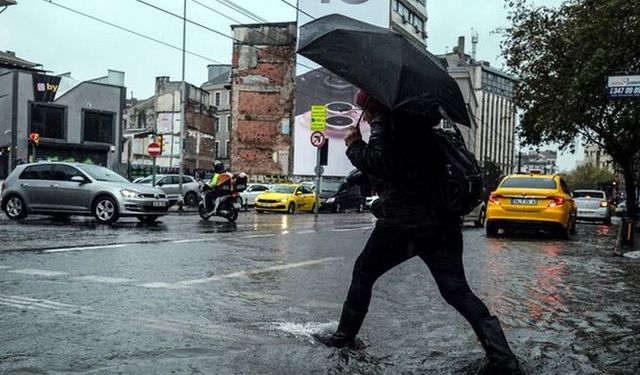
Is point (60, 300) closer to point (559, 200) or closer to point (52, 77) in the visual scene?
point (559, 200)

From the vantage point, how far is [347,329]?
4512 millimetres

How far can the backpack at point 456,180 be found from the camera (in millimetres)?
3986

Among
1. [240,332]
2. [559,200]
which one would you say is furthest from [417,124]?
[559,200]

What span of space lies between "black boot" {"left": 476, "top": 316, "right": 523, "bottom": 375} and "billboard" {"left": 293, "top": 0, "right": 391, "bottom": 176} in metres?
53.2

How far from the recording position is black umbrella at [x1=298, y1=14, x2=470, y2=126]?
3.93 metres

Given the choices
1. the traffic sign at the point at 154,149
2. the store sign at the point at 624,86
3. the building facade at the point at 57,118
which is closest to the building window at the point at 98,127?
the building facade at the point at 57,118

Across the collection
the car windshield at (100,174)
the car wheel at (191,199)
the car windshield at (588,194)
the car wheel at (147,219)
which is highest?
the car windshield at (100,174)

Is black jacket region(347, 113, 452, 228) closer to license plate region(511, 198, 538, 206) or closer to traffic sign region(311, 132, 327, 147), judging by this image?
license plate region(511, 198, 538, 206)

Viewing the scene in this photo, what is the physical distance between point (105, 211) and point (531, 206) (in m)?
10.2

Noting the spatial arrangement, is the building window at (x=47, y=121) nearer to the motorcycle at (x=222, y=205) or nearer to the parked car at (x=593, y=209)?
the motorcycle at (x=222, y=205)

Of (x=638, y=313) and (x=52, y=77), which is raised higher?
(x=52, y=77)

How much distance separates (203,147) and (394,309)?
65.9m

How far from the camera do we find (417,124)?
4141 mm

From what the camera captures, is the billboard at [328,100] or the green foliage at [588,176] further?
the green foliage at [588,176]
